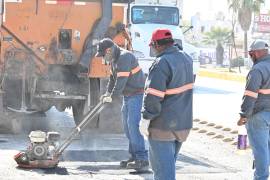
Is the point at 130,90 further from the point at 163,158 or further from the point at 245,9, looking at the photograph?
the point at 245,9

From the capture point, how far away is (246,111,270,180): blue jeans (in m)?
7.03

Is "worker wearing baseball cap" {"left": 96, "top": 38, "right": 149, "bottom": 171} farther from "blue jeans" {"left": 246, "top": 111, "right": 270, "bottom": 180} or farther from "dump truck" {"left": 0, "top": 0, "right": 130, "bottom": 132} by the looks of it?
"dump truck" {"left": 0, "top": 0, "right": 130, "bottom": 132}

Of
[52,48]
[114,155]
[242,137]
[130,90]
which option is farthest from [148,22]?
[242,137]

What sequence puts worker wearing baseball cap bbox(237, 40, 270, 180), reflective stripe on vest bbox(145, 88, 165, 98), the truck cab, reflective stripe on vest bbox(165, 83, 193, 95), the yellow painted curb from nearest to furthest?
reflective stripe on vest bbox(145, 88, 165, 98) → reflective stripe on vest bbox(165, 83, 193, 95) → worker wearing baseball cap bbox(237, 40, 270, 180) → the truck cab → the yellow painted curb

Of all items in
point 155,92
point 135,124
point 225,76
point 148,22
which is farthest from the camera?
point 225,76

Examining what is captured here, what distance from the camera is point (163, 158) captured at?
595 centimetres

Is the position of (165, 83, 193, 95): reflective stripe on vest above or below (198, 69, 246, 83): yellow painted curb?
above

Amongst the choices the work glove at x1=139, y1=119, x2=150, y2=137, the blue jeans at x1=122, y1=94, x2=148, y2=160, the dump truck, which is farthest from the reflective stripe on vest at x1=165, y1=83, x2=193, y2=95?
the dump truck

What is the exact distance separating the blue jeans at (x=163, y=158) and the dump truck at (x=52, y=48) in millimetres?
5180

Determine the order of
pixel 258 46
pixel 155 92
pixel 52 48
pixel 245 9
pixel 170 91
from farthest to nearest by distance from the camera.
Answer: pixel 245 9 → pixel 52 48 → pixel 258 46 → pixel 170 91 → pixel 155 92

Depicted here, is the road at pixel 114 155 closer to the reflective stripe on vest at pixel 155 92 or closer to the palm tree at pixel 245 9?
the reflective stripe on vest at pixel 155 92

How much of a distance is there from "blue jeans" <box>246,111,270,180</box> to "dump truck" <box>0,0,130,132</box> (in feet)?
14.9

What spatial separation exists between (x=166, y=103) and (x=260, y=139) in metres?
1.60

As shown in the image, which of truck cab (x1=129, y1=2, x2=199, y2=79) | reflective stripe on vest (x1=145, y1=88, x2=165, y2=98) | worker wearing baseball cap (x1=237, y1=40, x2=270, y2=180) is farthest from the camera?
truck cab (x1=129, y1=2, x2=199, y2=79)
